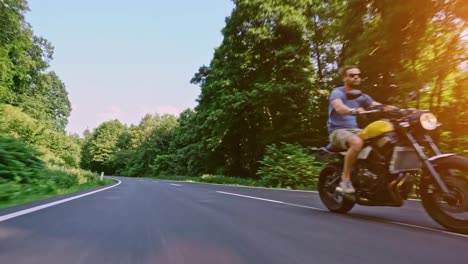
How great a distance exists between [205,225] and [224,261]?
5.25 ft

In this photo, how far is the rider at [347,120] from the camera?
453 cm

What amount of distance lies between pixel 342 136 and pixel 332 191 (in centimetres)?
89

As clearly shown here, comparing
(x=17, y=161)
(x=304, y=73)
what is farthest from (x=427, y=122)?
(x=304, y=73)

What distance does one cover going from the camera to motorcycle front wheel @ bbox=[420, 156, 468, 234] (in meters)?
3.49

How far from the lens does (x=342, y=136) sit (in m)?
4.77

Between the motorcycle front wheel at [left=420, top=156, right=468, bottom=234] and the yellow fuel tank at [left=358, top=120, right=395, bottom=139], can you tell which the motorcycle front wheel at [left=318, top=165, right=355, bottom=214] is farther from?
the motorcycle front wheel at [left=420, top=156, right=468, bottom=234]

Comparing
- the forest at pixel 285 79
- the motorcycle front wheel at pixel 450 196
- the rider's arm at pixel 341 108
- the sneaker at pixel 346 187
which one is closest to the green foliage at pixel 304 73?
the forest at pixel 285 79

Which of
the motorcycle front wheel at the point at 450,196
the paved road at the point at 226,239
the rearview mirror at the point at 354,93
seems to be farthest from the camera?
the rearview mirror at the point at 354,93

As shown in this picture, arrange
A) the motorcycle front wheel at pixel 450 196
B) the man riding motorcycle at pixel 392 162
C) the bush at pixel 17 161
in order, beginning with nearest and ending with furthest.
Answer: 1. the motorcycle front wheel at pixel 450 196
2. the man riding motorcycle at pixel 392 162
3. the bush at pixel 17 161

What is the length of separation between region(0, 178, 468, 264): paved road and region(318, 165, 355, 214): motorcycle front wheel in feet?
1.10

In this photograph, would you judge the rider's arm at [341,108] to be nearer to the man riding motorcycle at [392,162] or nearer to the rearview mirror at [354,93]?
the man riding motorcycle at [392,162]

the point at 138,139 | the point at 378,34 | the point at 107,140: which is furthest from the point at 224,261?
the point at 107,140

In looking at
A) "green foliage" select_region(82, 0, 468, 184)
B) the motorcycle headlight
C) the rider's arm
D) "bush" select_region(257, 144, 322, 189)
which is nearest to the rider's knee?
the rider's arm

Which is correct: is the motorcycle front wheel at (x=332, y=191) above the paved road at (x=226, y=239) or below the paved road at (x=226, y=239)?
above
